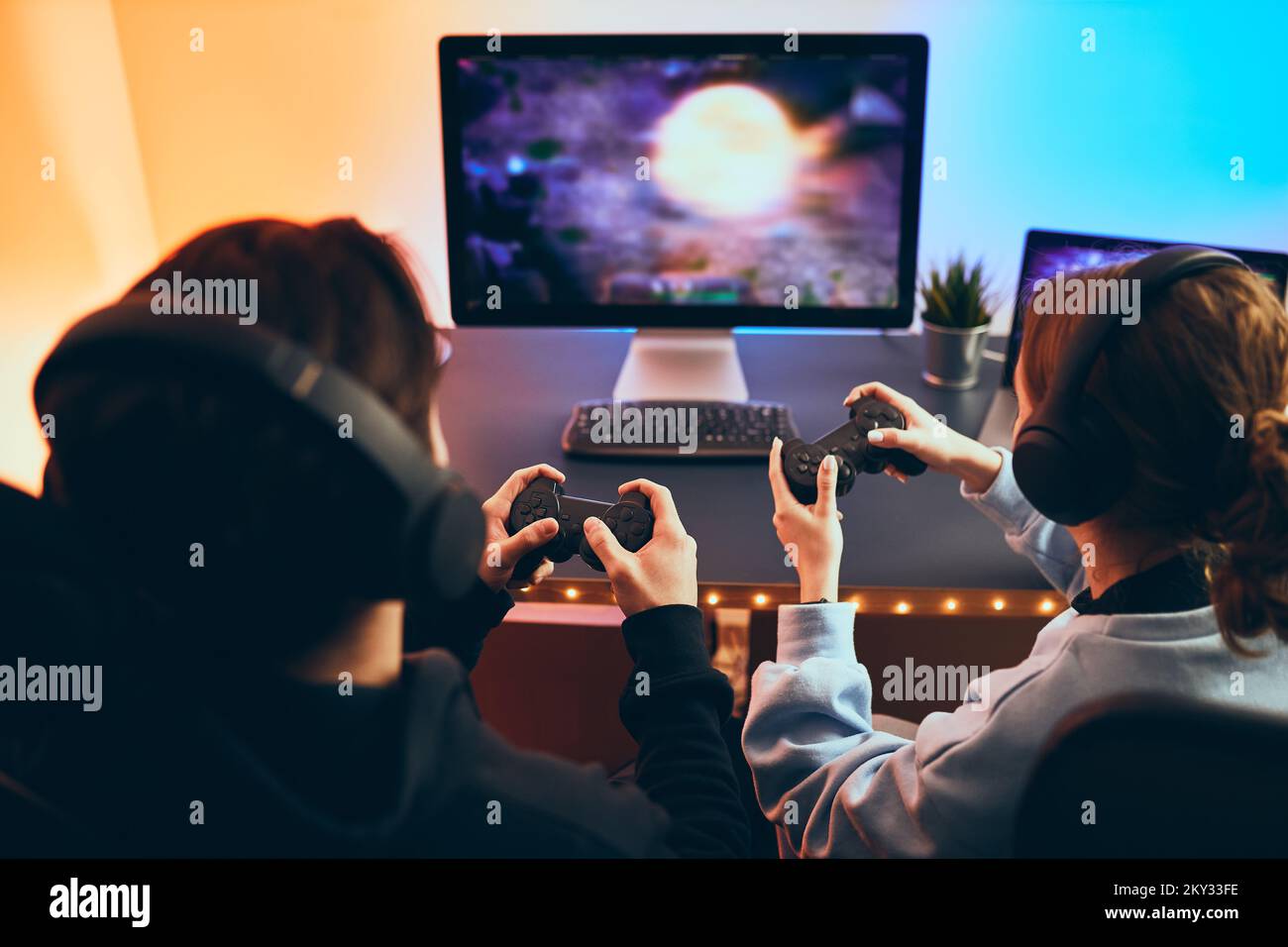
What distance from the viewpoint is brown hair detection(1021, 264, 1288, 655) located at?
662 mm

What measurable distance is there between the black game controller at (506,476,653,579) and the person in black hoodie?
1.14 ft

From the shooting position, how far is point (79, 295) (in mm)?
1627

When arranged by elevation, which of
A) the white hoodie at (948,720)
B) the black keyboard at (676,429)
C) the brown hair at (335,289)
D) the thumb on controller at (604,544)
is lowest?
the white hoodie at (948,720)

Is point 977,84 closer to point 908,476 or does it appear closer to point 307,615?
point 908,476

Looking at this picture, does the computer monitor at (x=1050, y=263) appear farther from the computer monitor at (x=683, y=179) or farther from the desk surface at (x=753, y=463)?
the computer monitor at (x=683, y=179)

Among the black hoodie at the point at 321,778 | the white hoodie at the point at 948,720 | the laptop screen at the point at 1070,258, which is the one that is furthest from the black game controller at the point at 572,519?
the laptop screen at the point at 1070,258

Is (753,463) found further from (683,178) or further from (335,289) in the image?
(335,289)

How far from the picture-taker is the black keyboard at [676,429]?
123 centimetres

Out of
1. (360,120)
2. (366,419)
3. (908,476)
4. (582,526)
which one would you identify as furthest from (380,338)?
(360,120)

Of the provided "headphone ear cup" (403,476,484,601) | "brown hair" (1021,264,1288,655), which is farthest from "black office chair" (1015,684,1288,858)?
"headphone ear cup" (403,476,484,601)

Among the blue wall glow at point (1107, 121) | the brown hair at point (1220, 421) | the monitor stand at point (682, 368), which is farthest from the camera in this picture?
the blue wall glow at point (1107, 121)

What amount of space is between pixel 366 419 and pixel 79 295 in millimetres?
1457

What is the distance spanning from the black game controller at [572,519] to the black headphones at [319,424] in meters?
0.42

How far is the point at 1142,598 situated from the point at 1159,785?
249mm
